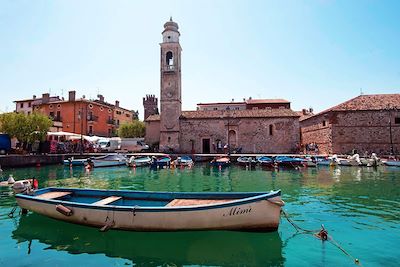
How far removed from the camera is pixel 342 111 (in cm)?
3488

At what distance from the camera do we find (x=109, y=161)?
3080cm

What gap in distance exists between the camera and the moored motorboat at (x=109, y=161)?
29.9 m

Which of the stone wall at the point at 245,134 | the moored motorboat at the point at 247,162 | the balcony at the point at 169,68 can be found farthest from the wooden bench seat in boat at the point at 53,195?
the balcony at the point at 169,68

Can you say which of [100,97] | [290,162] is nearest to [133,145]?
[100,97]

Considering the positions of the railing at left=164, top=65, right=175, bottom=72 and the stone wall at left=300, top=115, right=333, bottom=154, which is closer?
the stone wall at left=300, top=115, right=333, bottom=154

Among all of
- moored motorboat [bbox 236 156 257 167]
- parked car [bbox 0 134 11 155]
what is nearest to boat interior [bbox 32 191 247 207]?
moored motorboat [bbox 236 156 257 167]

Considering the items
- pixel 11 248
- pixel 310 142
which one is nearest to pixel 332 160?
pixel 310 142

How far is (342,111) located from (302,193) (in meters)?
25.4

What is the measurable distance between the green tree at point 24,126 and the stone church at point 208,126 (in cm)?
1523

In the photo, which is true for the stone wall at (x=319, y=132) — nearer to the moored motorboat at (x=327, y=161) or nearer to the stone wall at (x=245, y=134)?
the stone wall at (x=245, y=134)

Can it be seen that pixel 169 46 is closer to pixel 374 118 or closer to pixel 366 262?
pixel 374 118

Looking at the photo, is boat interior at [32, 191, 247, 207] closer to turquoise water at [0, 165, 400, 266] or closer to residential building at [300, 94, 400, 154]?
turquoise water at [0, 165, 400, 266]

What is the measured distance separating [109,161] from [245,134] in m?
19.2

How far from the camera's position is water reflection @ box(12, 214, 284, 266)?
6566 mm
